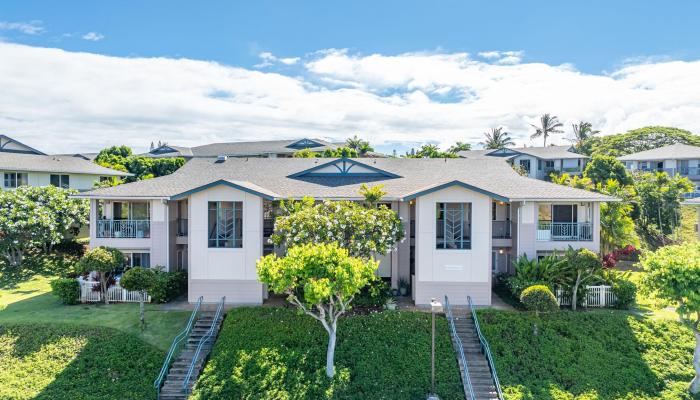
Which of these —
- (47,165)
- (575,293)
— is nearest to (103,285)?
(47,165)

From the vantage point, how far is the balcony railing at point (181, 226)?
2341 centimetres

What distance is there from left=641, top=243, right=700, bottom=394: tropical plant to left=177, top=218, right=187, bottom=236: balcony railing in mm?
21475

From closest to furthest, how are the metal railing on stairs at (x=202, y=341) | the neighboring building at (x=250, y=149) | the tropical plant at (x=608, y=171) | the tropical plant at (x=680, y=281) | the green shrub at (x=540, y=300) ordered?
the tropical plant at (x=680, y=281)
the metal railing on stairs at (x=202, y=341)
the green shrub at (x=540, y=300)
the tropical plant at (x=608, y=171)
the neighboring building at (x=250, y=149)

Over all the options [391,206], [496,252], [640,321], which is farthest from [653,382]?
[391,206]

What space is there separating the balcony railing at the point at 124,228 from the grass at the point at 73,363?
627cm

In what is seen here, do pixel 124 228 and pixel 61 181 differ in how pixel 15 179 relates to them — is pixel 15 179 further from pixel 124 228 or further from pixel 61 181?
pixel 124 228

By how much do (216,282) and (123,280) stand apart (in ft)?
13.3

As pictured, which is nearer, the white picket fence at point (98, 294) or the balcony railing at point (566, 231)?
the white picket fence at point (98, 294)

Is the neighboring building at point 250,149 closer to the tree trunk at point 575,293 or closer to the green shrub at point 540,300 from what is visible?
the tree trunk at point 575,293

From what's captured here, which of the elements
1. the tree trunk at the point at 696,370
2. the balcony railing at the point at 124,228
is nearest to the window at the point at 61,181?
the balcony railing at the point at 124,228

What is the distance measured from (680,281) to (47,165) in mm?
43312

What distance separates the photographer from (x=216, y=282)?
65.7 feet

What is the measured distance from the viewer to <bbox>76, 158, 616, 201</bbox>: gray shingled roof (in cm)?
2178

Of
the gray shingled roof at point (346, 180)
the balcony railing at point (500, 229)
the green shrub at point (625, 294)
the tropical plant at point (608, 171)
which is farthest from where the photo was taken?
the tropical plant at point (608, 171)
